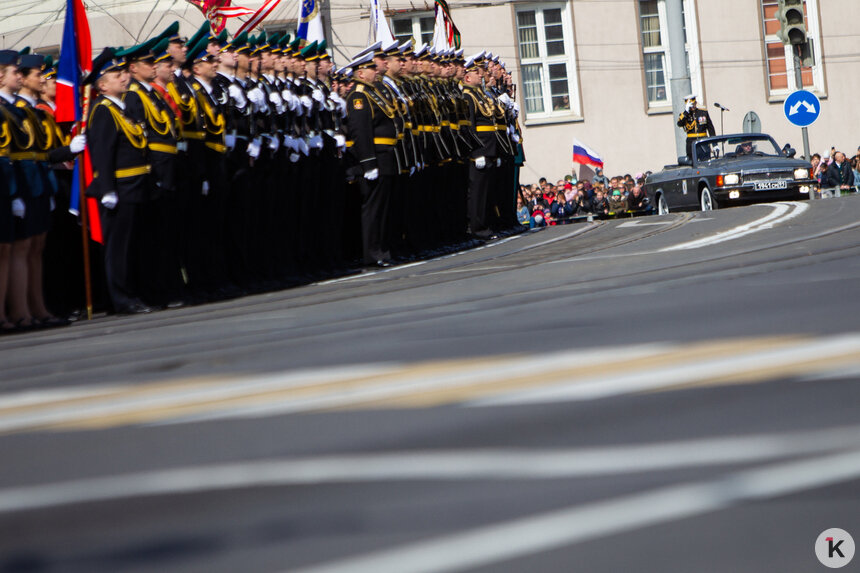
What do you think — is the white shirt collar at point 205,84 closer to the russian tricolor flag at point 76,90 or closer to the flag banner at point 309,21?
the russian tricolor flag at point 76,90

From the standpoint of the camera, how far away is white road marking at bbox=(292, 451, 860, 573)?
2.58m

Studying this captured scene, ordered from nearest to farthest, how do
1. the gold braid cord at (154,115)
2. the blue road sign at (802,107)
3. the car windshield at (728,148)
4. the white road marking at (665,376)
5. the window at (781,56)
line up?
the white road marking at (665,376), the gold braid cord at (154,115), the car windshield at (728,148), the blue road sign at (802,107), the window at (781,56)

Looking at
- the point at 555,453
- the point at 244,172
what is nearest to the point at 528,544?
the point at 555,453

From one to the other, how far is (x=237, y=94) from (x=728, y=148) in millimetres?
14633

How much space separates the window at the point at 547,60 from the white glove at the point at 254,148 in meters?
29.1

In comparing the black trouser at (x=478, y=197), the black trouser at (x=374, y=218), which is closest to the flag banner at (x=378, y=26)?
the black trouser at (x=478, y=197)

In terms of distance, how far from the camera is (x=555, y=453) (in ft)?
11.2

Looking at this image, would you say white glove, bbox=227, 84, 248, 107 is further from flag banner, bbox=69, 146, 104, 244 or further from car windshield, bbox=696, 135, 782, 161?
car windshield, bbox=696, 135, 782, 161

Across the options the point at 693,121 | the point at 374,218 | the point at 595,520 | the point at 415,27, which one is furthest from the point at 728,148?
the point at 595,520

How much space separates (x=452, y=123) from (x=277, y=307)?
7584mm

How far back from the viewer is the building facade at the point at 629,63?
39.8m

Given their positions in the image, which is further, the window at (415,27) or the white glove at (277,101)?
the window at (415,27)

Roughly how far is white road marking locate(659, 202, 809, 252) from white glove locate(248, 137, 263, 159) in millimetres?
3689

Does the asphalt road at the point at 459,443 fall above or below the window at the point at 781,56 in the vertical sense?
below
